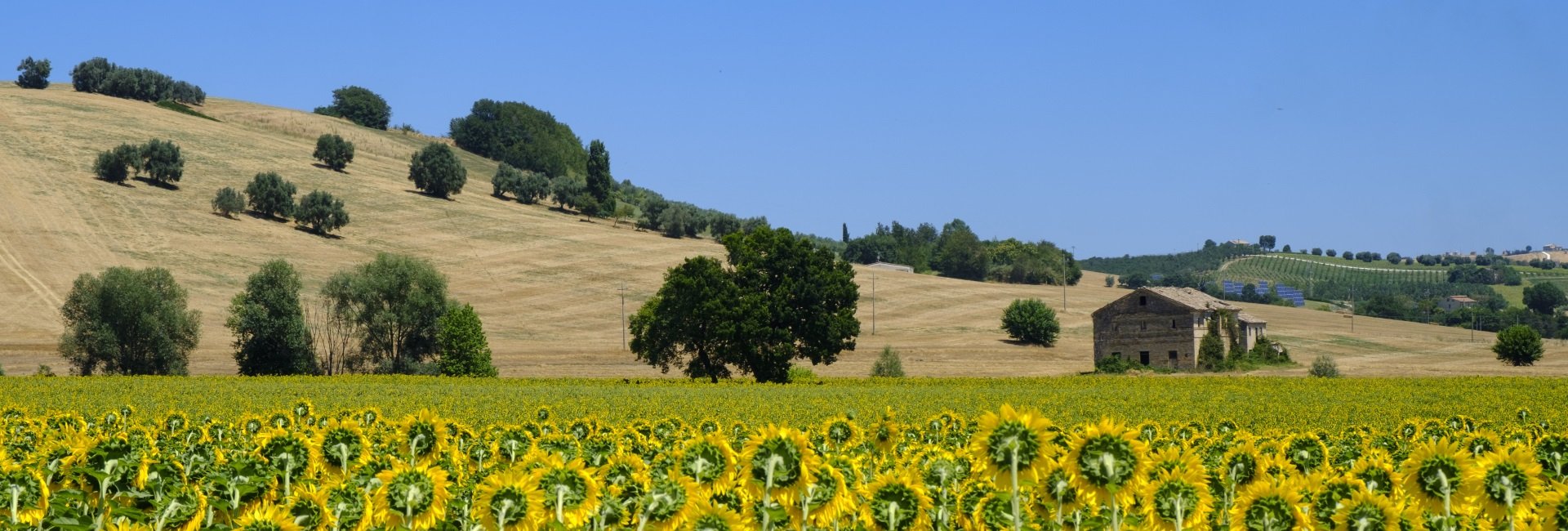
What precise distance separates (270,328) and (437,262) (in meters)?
47.9

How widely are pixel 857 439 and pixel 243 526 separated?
913 cm

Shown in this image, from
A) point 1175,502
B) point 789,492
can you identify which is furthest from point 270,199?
point 1175,502

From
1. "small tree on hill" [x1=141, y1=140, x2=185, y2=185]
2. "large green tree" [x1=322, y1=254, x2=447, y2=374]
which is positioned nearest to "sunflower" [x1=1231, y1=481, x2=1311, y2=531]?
"large green tree" [x1=322, y1=254, x2=447, y2=374]

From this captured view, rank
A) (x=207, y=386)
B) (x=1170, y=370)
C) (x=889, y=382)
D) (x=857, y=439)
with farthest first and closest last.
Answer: (x=1170, y=370)
(x=889, y=382)
(x=207, y=386)
(x=857, y=439)

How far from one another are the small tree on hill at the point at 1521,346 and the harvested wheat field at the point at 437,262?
1365 millimetres

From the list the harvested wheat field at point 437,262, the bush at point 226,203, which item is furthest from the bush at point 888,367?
the bush at point 226,203

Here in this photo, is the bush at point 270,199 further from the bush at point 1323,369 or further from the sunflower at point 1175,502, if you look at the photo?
the sunflower at point 1175,502

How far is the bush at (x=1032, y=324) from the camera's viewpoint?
4988 inches

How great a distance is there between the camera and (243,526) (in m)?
6.65

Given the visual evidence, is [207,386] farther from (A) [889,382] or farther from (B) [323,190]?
(B) [323,190]

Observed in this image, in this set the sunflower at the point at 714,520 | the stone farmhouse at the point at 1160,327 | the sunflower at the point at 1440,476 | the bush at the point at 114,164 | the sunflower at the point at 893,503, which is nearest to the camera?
the sunflower at the point at 714,520

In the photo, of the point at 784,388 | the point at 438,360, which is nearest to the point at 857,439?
the point at 784,388

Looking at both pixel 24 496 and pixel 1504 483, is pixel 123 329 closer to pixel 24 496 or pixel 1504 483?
pixel 24 496

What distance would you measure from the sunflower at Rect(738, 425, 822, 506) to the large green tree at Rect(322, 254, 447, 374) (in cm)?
8671
